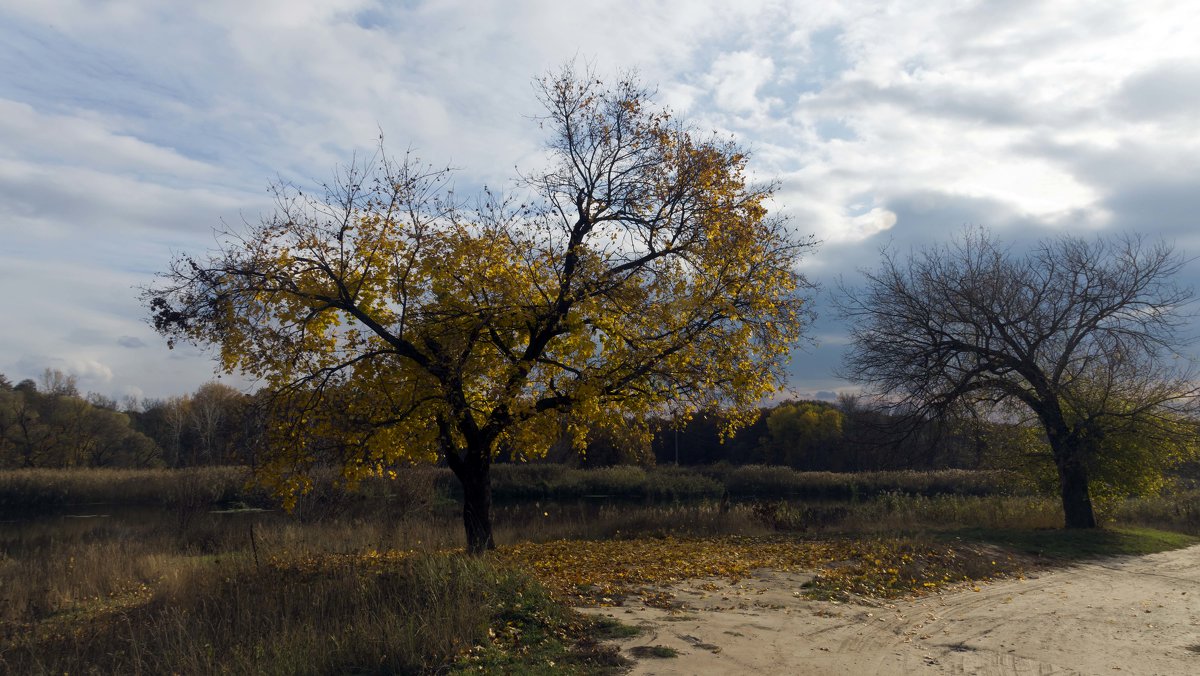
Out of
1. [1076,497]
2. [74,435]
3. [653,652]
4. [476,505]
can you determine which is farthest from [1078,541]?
[74,435]

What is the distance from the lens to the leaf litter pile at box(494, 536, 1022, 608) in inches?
394

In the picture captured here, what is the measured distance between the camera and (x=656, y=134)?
12.8 meters

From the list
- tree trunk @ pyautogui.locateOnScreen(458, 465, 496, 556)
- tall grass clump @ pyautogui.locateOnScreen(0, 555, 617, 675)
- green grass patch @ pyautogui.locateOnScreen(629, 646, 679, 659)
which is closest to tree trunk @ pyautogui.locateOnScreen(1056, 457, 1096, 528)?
tree trunk @ pyautogui.locateOnScreen(458, 465, 496, 556)

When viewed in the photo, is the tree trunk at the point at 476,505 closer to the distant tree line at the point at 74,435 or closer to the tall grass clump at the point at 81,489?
the tall grass clump at the point at 81,489

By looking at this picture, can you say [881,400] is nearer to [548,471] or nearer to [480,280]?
[480,280]

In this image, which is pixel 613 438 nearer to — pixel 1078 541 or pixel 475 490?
pixel 475 490

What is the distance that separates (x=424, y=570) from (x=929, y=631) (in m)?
5.75

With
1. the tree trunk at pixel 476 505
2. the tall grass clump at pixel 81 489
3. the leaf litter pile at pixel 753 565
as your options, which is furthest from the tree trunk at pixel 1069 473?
the tall grass clump at pixel 81 489

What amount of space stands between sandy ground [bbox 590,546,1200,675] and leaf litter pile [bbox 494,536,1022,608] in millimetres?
462

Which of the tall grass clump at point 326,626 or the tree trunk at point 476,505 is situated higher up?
the tree trunk at point 476,505

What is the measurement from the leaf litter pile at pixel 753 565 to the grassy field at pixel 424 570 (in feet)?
0.15

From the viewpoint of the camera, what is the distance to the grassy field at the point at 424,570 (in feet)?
22.6

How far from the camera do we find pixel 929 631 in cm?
868

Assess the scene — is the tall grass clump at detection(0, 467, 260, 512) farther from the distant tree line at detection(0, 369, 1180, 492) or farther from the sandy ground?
the sandy ground
